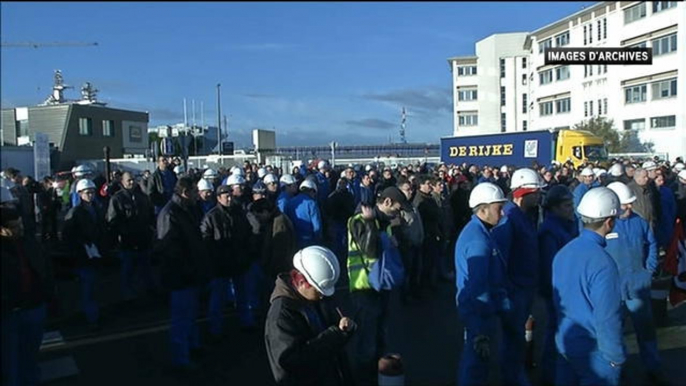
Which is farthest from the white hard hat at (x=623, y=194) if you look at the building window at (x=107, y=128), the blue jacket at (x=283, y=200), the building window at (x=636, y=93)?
the building window at (x=107, y=128)

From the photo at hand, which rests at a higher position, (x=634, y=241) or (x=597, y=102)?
(x=597, y=102)

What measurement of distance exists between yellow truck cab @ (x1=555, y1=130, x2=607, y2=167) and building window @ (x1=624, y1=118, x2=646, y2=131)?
18.8 m

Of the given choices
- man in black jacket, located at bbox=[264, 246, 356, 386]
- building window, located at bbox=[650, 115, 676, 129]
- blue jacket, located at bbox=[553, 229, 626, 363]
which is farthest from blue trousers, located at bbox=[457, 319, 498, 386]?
building window, located at bbox=[650, 115, 676, 129]

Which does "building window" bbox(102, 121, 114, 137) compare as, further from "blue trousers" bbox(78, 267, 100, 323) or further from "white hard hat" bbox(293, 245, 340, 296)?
"white hard hat" bbox(293, 245, 340, 296)

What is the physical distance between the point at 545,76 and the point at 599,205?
59.3 meters

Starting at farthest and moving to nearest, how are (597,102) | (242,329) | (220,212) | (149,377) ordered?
(597,102) < (242,329) < (220,212) < (149,377)

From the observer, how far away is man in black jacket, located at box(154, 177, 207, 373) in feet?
19.9

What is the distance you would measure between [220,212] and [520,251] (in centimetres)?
372

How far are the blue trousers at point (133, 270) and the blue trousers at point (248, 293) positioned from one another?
7.73ft

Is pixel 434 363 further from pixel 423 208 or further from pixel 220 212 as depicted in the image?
pixel 423 208

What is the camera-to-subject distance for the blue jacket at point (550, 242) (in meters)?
5.08

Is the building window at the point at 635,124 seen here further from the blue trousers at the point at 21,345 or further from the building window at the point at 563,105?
the blue trousers at the point at 21,345

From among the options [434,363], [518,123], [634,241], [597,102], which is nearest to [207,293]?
[434,363]

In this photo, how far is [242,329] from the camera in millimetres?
7660
